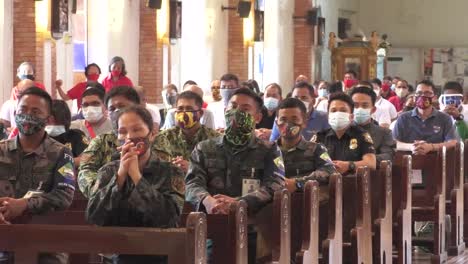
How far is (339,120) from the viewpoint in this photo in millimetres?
9992

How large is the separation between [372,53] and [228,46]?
794 cm

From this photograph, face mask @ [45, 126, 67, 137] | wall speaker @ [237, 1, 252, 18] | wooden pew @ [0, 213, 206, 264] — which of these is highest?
wall speaker @ [237, 1, 252, 18]

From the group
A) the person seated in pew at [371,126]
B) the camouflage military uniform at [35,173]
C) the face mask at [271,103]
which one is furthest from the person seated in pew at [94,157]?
the face mask at [271,103]

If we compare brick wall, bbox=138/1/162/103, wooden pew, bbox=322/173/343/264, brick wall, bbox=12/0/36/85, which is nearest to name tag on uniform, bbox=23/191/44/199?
wooden pew, bbox=322/173/343/264

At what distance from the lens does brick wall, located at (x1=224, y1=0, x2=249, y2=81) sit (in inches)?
971

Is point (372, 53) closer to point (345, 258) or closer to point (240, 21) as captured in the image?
point (240, 21)

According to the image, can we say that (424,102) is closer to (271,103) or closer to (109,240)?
(271,103)

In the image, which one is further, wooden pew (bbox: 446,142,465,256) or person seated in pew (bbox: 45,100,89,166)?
wooden pew (bbox: 446,142,465,256)

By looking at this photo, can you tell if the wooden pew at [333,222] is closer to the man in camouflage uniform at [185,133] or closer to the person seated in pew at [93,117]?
the man in camouflage uniform at [185,133]

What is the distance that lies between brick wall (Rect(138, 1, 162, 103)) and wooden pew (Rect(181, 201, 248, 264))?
13.8 m

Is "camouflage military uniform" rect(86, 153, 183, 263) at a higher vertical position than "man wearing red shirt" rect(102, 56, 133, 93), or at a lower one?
lower

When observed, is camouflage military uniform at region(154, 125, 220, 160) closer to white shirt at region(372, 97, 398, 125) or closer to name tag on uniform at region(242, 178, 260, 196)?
name tag on uniform at region(242, 178, 260, 196)

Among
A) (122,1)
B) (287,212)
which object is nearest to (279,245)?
(287,212)

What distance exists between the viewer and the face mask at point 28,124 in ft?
21.5
